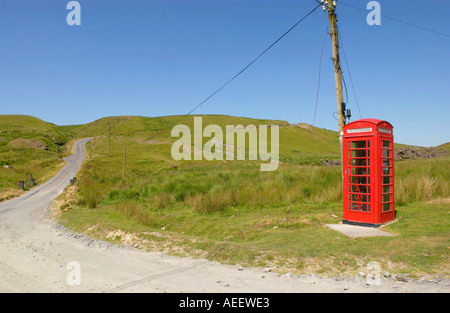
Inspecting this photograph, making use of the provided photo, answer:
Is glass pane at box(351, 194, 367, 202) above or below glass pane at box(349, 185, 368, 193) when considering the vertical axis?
below

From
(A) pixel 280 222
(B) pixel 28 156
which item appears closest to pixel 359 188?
(A) pixel 280 222

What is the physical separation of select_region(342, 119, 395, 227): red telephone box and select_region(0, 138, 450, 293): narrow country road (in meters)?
4.54

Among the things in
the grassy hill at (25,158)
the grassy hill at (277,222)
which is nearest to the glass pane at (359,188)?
the grassy hill at (277,222)

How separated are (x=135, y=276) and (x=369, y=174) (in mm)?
7181

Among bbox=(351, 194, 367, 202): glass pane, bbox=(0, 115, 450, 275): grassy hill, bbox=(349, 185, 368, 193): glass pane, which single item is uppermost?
bbox=(349, 185, 368, 193): glass pane

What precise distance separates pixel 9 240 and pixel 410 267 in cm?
1059

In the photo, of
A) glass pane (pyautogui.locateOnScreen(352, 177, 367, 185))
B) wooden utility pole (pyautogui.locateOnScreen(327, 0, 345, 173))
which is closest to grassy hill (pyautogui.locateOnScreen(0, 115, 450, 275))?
glass pane (pyautogui.locateOnScreen(352, 177, 367, 185))

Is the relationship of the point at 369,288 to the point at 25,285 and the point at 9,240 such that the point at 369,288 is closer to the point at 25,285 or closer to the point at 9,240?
the point at 25,285

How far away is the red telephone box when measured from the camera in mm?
9305

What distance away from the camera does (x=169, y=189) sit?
19.4 meters

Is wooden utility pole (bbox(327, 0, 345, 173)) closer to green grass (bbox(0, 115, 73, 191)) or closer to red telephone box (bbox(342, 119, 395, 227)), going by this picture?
red telephone box (bbox(342, 119, 395, 227))

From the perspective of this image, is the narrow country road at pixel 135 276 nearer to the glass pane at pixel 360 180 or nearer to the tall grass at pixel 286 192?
the glass pane at pixel 360 180

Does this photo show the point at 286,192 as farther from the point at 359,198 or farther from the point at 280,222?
the point at 359,198
